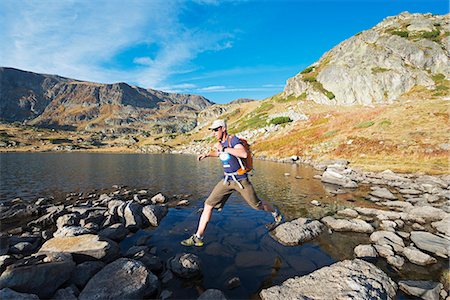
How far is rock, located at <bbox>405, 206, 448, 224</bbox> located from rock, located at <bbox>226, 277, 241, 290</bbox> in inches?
460

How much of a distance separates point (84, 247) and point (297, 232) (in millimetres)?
9058

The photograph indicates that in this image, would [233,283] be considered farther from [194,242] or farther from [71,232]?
[71,232]

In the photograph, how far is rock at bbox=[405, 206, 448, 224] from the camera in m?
12.5

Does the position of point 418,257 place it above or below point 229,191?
below

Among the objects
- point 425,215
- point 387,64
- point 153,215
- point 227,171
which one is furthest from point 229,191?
point 387,64

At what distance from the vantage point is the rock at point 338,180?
23.1 meters

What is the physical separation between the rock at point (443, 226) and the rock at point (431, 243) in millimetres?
1282

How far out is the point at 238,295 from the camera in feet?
21.6

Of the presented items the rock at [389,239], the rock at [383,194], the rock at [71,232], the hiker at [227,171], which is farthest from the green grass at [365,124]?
the rock at [71,232]

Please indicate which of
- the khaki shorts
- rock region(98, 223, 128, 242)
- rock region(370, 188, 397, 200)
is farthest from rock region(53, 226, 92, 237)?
rock region(370, 188, 397, 200)

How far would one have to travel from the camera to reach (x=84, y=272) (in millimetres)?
6867

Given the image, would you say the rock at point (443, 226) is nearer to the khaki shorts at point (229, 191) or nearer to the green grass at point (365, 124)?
the khaki shorts at point (229, 191)

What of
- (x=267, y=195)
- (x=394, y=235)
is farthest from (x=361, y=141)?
(x=394, y=235)

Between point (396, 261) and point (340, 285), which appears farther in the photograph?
point (396, 261)
